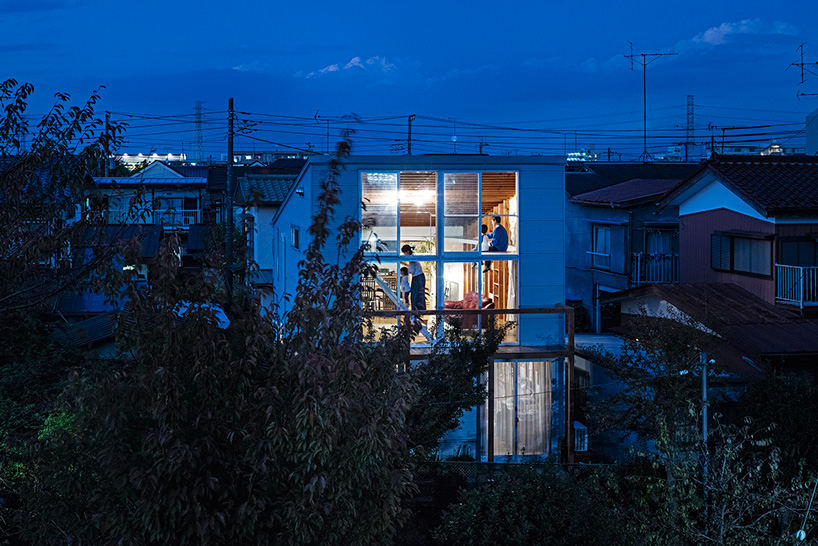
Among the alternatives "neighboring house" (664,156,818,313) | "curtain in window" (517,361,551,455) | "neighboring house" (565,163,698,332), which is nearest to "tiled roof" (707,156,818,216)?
"neighboring house" (664,156,818,313)

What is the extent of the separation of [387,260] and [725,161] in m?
11.8

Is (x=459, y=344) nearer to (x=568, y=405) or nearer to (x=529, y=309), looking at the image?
(x=529, y=309)

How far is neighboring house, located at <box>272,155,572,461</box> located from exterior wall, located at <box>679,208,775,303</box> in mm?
7673

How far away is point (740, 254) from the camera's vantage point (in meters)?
20.1

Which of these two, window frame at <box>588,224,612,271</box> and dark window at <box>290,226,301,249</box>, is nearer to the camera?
dark window at <box>290,226,301,249</box>

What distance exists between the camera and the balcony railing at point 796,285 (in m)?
18.1

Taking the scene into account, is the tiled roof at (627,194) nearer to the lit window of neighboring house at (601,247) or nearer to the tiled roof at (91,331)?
the lit window of neighboring house at (601,247)

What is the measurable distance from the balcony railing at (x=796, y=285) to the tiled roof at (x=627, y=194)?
17.5ft

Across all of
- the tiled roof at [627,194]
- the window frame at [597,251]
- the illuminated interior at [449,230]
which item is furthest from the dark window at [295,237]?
the window frame at [597,251]

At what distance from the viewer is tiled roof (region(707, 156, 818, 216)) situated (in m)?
18.5

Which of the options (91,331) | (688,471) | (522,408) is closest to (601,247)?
(522,408)

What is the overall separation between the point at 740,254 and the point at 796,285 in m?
2.04

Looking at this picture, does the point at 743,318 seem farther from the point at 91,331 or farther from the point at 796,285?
the point at 91,331

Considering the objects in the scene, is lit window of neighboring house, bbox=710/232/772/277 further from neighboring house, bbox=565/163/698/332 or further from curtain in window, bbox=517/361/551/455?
curtain in window, bbox=517/361/551/455
